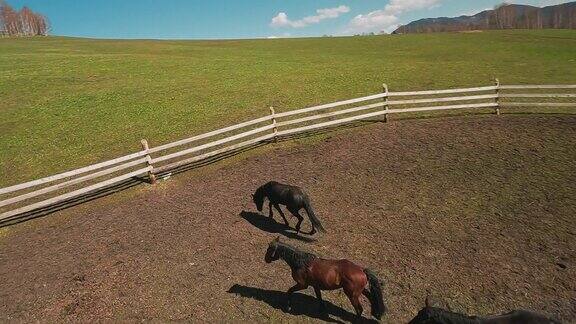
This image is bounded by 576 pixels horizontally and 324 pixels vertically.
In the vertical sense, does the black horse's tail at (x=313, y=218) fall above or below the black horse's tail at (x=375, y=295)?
above

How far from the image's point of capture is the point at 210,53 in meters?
49.0

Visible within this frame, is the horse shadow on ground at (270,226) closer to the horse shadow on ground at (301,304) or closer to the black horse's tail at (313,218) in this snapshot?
the black horse's tail at (313,218)

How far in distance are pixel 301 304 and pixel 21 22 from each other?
5483 inches

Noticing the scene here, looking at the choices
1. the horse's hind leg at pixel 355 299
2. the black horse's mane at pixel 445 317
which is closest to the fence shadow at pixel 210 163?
the horse's hind leg at pixel 355 299

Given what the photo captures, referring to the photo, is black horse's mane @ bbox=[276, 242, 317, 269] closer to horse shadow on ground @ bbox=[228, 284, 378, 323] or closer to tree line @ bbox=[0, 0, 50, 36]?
horse shadow on ground @ bbox=[228, 284, 378, 323]

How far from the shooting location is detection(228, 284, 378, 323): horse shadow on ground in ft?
21.7

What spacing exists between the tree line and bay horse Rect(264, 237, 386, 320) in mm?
127990

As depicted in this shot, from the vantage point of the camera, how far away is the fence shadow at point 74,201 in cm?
1135

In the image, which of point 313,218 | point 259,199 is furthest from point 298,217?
point 259,199

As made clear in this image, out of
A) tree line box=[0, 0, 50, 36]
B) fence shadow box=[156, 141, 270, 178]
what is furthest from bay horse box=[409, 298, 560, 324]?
tree line box=[0, 0, 50, 36]

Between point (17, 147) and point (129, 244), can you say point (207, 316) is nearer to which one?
point (129, 244)

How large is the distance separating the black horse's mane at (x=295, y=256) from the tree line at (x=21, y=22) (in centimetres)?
12778

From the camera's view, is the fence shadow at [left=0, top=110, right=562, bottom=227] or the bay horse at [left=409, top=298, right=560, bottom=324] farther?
the fence shadow at [left=0, top=110, right=562, bottom=227]

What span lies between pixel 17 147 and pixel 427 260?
17446mm
